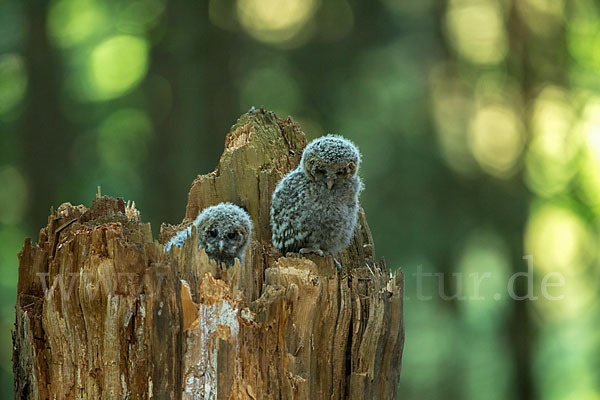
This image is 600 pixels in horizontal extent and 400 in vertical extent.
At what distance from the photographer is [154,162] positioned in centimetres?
667

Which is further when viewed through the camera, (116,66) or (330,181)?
(116,66)

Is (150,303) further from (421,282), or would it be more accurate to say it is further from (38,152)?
(421,282)

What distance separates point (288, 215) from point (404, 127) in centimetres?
422

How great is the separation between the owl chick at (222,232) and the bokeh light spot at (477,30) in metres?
4.88

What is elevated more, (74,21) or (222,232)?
(74,21)

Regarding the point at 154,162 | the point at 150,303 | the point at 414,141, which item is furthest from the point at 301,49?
the point at 150,303

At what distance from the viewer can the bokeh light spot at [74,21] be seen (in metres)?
6.68

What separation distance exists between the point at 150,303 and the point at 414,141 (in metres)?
5.48

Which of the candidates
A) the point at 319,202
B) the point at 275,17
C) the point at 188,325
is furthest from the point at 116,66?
the point at 188,325

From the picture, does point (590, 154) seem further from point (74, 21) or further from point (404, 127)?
point (74, 21)

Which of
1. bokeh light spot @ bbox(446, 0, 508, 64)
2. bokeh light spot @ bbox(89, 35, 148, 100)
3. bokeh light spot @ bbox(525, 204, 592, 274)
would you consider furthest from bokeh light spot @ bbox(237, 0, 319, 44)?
bokeh light spot @ bbox(525, 204, 592, 274)

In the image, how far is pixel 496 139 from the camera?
7078 millimetres

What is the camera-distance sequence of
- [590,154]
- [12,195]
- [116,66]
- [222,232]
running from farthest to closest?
[116,66] → [590,154] → [12,195] → [222,232]

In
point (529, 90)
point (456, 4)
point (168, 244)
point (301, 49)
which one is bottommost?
point (168, 244)
